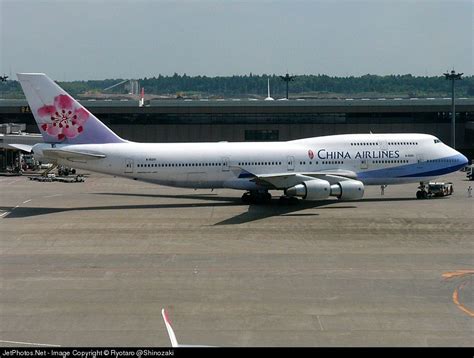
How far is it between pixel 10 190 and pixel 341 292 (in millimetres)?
39347

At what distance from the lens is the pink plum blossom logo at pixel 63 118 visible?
143ft

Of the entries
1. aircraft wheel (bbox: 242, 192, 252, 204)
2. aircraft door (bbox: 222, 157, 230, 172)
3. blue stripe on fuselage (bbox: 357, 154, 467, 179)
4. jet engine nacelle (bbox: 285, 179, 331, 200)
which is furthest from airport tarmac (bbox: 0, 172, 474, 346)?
blue stripe on fuselage (bbox: 357, 154, 467, 179)

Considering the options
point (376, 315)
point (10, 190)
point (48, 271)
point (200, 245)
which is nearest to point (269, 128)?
point (10, 190)

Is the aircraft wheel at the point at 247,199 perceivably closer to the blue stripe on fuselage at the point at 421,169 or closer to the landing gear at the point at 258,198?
the landing gear at the point at 258,198

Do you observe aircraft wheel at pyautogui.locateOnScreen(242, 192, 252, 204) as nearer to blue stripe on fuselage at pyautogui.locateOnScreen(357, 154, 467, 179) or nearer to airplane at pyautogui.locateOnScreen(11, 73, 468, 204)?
airplane at pyautogui.locateOnScreen(11, 73, 468, 204)

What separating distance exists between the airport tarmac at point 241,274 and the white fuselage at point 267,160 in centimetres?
220

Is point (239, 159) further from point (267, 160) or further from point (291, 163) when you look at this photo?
point (291, 163)

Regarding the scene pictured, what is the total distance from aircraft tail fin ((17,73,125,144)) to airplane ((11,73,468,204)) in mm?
63

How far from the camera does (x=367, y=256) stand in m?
27.8

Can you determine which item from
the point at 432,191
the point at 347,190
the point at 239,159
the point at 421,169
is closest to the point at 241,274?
the point at 347,190

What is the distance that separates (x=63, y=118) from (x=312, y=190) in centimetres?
1636
